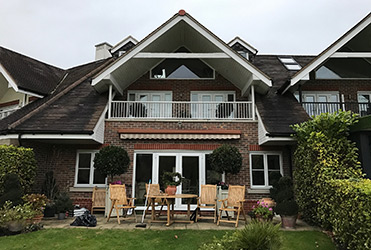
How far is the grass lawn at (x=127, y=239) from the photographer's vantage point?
6.21 m

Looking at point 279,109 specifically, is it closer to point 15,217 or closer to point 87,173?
point 87,173

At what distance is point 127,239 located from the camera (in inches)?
264

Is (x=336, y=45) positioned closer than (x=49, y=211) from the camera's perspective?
No

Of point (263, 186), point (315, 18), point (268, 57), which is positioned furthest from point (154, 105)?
→ point (315, 18)

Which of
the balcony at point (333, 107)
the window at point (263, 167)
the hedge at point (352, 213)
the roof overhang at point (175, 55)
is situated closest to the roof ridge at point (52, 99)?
the roof overhang at point (175, 55)

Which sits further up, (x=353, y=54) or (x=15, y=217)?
(x=353, y=54)

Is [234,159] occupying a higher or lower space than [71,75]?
lower

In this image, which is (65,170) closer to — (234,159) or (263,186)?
(234,159)

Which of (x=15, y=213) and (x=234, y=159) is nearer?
(x=15, y=213)

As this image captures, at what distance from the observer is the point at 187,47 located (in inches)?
547

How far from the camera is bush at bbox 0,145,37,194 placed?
8.75 m

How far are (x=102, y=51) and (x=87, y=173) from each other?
1024 cm

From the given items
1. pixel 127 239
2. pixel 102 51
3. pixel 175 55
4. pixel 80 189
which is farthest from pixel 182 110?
pixel 102 51

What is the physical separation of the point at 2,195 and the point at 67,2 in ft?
31.0
